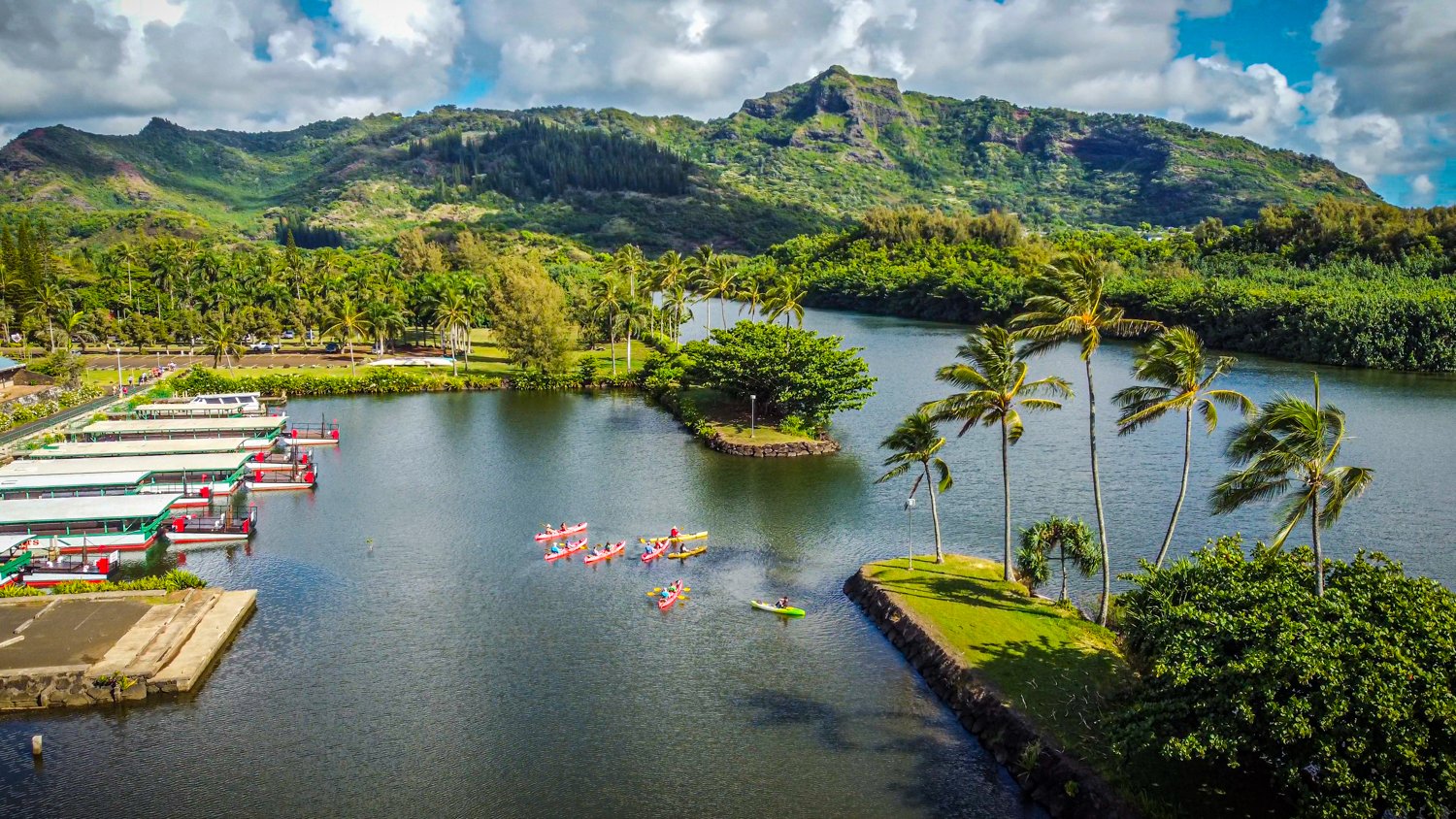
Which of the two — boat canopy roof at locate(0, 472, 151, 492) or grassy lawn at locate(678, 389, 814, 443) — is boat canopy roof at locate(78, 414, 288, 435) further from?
grassy lawn at locate(678, 389, 814, 443)

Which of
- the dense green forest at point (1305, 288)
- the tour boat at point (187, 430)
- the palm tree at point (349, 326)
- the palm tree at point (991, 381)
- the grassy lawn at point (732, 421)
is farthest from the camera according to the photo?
the dense green forest at point (1305, 288)

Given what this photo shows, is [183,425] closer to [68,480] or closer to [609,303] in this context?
[68,480]

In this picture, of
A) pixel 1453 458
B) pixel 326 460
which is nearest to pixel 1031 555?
pixel 1453 458

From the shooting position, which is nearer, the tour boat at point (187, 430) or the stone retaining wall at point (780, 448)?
the tour boat at point (187, 430)

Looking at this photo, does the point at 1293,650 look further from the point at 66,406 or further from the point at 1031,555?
the point at 66,406

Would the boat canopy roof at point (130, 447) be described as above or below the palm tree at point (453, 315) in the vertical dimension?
below

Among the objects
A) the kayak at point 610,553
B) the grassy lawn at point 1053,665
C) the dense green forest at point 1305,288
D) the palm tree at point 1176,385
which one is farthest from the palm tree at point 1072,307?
the dense green forest at point 1305,288

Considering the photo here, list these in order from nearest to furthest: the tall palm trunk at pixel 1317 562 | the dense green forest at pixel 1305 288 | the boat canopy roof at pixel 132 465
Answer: the tall palm trunk at pixel 1317 562 → the boat canopy roof at pixel 132 465 → the dense green forest at pixel 1305 288

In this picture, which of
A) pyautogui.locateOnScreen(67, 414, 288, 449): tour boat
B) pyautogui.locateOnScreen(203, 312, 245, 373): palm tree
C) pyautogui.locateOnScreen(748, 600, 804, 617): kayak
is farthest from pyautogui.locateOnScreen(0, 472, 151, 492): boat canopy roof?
pyautogui.locateOnScreen(203, 312, 245, 373): palm tree

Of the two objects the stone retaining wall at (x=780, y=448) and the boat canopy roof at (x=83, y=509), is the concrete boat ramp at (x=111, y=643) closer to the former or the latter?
the boat canopy roof at (x=83, y=509)
